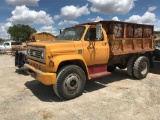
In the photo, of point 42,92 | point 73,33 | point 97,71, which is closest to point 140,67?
point 97,71

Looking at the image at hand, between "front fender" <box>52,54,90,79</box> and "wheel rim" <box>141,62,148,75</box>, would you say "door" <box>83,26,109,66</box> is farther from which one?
"wheel rim" <box>141,62,148,75</box>

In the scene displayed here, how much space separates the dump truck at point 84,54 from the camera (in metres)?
5.69

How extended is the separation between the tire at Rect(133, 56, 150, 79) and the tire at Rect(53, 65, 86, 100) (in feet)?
10.4

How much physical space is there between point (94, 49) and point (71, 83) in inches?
60.2

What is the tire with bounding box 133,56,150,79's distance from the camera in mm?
8328

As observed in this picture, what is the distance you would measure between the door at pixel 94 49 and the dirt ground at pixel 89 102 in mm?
1176

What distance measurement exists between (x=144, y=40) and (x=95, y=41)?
336 cm

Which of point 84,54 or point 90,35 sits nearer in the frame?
point 84,54

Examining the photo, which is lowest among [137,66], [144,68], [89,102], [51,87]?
[89,102]

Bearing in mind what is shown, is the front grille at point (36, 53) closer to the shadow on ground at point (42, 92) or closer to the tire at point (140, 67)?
the shadow on ground at point (42, 92)

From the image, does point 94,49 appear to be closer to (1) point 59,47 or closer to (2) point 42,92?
(1) point 59,47

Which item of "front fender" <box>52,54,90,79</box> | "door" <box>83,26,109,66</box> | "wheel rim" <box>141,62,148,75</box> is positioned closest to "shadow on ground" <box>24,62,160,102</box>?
"wheel rim" <box>141,62,148,75</box>

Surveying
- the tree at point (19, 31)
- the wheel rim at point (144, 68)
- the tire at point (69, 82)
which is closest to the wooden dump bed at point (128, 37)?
the wheel rim at point (144, 68)

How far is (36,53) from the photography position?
20.7 feet
